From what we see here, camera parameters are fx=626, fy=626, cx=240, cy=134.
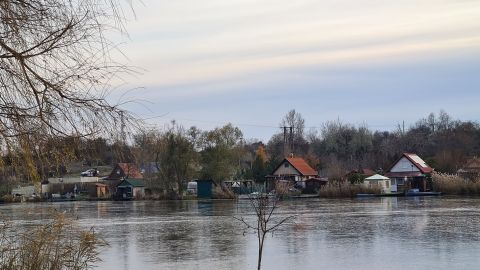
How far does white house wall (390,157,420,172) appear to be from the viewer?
59.6 m

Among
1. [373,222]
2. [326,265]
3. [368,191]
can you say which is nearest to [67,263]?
[326,265]

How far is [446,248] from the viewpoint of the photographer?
15.1 m

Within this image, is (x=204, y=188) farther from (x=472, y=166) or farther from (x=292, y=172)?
(x=472, y=166)

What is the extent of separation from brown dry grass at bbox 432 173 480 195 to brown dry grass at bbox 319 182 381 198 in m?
5.04

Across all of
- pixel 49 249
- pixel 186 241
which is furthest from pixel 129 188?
pixel 49 249

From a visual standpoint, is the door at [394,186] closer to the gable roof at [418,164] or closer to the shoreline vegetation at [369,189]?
the gable roof at [418,164]

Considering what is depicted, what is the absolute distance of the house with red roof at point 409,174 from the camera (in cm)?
5903

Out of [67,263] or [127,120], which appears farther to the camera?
[67,263]

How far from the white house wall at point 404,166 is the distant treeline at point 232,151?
5.02 m

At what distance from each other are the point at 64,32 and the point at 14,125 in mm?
769

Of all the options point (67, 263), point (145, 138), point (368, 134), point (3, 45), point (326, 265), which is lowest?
point (326, 265)

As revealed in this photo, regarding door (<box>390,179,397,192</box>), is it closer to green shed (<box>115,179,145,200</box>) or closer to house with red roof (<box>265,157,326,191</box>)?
house with red roof (<box>265,157,326,191</box>)

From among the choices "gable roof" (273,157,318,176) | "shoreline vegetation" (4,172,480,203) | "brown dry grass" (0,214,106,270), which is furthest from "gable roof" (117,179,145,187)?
"brown dry grass" (0,214,106,270)

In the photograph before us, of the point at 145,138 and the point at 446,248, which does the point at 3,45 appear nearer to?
the point at 145,138
